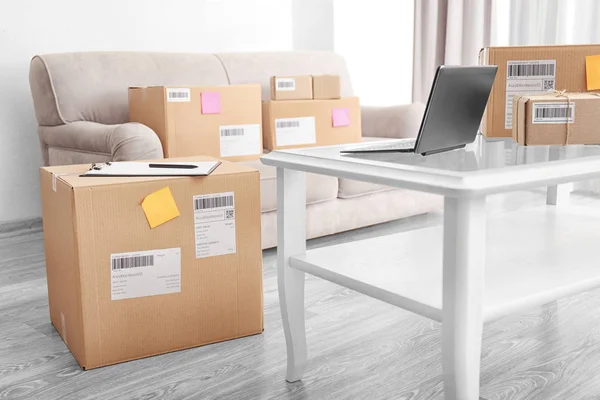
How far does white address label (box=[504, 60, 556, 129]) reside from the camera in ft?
4.96

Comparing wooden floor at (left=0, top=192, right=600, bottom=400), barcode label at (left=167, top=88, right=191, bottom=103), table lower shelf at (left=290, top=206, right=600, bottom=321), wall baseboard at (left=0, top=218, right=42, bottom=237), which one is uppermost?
barcode label at (left=167, top=88, right=191, bottom=103)

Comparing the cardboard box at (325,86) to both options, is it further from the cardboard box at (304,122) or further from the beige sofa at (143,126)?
the beige sofa at (143,126)

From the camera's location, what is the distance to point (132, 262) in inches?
61.7

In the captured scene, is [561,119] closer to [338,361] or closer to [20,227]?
[338,361]

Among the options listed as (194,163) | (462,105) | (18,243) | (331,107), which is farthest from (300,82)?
(462,105)

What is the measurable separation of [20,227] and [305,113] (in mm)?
1379

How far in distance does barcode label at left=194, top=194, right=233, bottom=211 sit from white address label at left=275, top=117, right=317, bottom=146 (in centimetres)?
110

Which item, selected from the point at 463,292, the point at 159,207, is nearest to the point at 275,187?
the point at 159,207

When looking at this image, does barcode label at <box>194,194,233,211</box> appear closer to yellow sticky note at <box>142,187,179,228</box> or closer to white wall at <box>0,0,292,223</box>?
yellow sticky note at <box>142,187,179,228</box>

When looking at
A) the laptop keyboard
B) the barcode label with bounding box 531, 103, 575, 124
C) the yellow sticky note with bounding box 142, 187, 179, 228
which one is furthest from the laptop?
the yellow sticky note with bounding box 142, 187, 179, 228

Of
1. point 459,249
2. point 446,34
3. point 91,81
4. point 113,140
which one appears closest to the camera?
point 459,249

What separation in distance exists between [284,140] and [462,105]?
1.50 meters

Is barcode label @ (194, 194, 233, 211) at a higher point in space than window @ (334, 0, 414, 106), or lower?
lower

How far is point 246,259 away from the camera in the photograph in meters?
1.70
